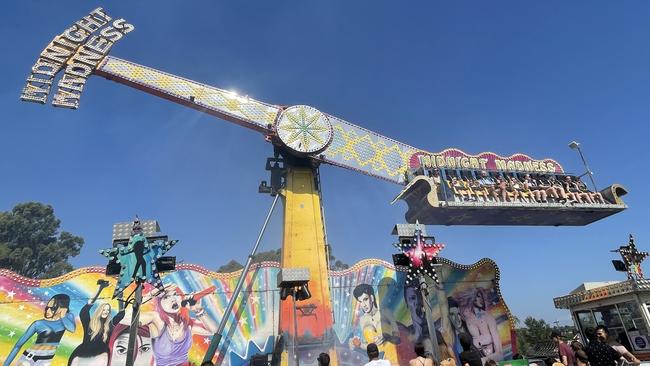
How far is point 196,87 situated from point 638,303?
28.2 m

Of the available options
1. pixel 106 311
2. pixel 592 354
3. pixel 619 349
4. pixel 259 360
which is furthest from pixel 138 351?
pixel 619 349

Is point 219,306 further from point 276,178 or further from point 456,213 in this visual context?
point 456,213

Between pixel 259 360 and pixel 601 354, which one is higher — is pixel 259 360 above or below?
above

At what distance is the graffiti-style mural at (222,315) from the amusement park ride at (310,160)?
71.4 inches

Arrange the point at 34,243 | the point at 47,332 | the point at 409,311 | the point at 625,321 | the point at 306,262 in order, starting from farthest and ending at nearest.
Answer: the point at 34,243 < the point at 409,311 < the point at 306,262 < the point at 625,321 < the point at 47,332

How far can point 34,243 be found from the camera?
54781 mm

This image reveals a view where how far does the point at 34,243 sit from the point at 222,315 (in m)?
49.8

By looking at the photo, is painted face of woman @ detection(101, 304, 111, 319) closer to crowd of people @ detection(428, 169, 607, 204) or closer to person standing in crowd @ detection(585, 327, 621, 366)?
crowd of people @ detection(428, 169, 607, 204)

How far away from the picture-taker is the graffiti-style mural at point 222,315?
18.9 metres

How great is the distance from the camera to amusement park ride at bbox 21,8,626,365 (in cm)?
2106

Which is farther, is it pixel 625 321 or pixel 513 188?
pixel 513 188

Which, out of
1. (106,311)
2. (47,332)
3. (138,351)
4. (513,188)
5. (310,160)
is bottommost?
(138,351)

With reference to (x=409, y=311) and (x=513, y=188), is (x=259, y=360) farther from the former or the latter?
(x=513, y=188)

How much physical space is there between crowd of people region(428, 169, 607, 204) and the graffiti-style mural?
4926 millimetres
